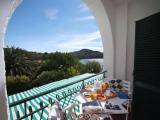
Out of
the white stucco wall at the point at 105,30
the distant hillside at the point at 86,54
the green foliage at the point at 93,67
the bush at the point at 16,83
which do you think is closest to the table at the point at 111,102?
the white stucco wall at the point at 105,30

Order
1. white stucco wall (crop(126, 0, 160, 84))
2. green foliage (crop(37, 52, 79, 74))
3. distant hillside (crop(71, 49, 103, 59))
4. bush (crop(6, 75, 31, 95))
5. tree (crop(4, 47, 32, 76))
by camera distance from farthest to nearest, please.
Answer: green foliage (crop(37, 52, 79, 74)) → distant hillside (crop(71, 49, 103, 59)) → tree (crop(4, 47, 32, 76)) → bush (crop(6, 75, 31, 95)) → white stucco wall (crop(126, 0, 160, 84))

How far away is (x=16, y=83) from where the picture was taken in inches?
502

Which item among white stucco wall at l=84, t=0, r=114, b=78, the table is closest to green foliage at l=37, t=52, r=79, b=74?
white stucco wall at l=84, t=0, r=114, b=78

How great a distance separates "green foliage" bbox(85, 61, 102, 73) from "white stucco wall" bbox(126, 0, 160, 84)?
9.10 metres

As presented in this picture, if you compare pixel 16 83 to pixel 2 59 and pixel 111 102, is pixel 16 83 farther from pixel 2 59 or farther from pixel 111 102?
pixel 2 59

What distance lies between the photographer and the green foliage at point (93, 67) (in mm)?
12484

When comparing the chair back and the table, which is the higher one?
the chair back

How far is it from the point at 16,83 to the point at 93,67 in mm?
6889

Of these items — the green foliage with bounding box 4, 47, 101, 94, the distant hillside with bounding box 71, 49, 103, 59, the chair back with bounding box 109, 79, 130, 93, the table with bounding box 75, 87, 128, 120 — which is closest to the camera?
the table with bounding box 75, 87, 128, 120

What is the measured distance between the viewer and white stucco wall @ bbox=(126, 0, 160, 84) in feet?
8.61

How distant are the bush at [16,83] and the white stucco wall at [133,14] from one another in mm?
11744

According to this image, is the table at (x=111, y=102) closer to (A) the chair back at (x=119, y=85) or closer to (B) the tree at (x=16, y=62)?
(A) the chair back at (x=119, y=85)

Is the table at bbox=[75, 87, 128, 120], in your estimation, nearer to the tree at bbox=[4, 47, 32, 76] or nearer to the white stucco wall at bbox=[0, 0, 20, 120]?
the white stucco wall at bbox=[0, 0, 20, 120]

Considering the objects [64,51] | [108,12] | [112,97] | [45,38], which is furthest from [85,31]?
[112,97]
